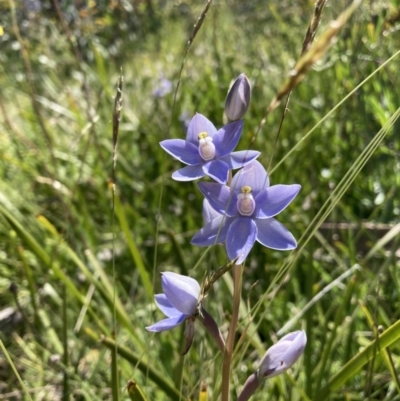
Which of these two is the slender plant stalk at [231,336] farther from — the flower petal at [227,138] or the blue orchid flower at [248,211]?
the flower petal at [227,138]

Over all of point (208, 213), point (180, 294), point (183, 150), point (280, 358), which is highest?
point (183, 150)

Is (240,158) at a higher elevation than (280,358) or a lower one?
higher

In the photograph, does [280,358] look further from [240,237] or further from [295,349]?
[240,237]

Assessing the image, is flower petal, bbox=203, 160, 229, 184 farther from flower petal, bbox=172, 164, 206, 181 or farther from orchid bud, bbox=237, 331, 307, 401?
orchid bud, bbox=237, 331, 307, 401

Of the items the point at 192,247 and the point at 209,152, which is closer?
the point at 209,152

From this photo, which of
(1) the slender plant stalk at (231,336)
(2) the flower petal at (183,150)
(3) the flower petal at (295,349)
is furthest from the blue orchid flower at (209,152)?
(3) the flower petal at (295,349)

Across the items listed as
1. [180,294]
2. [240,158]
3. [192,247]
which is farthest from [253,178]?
[192,247]
